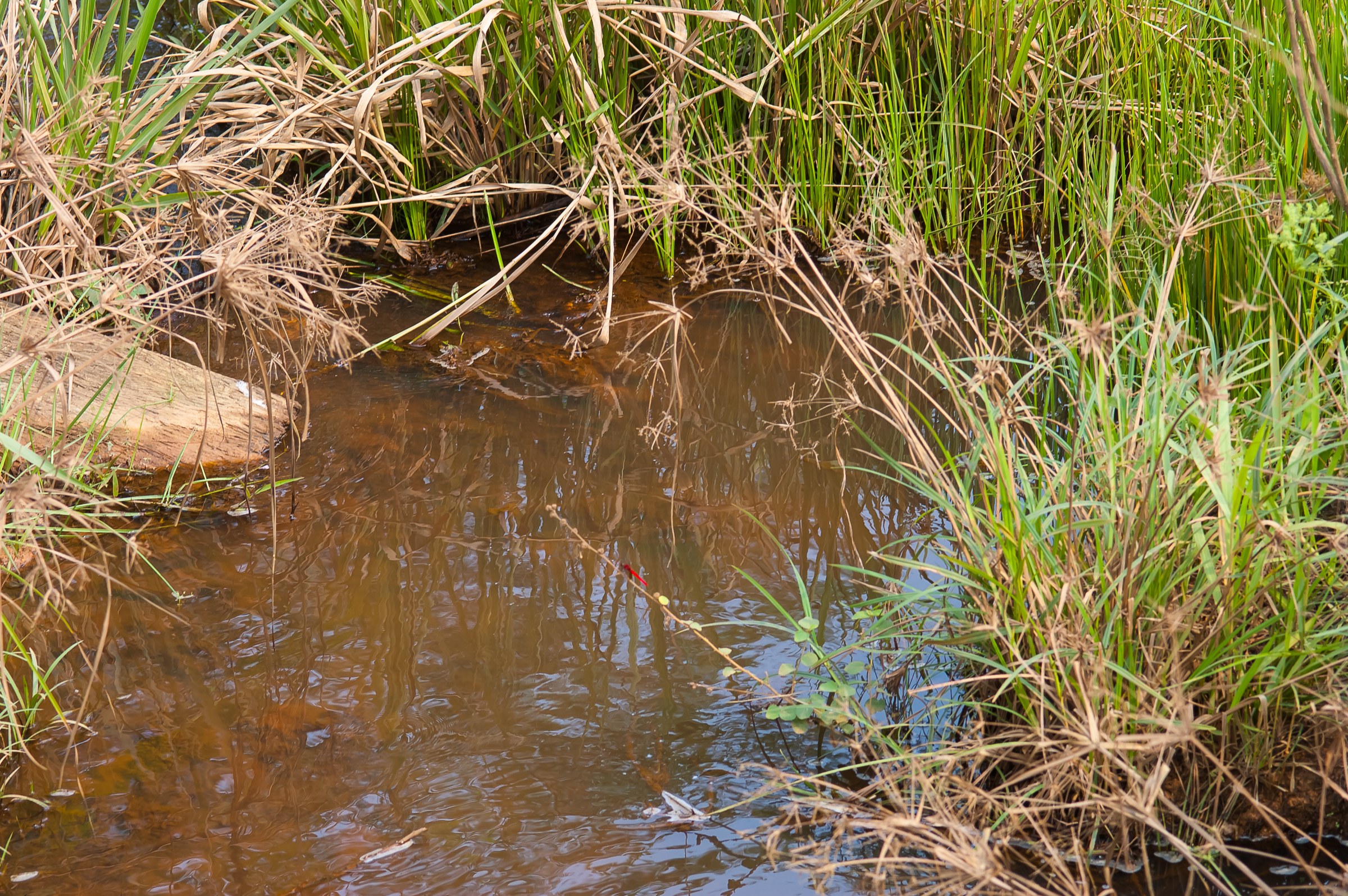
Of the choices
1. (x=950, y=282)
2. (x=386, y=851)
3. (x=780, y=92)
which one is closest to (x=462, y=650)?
(x=386, y=851)

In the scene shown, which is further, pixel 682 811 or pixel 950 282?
pixel 950 282

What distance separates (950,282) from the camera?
385 centimetres

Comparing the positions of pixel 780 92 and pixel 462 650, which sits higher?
pixel 780 92

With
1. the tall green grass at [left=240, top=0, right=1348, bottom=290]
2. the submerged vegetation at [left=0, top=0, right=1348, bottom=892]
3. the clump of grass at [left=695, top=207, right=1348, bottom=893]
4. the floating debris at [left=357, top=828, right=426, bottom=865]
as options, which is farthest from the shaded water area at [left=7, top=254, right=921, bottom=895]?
the tall green grass at [left=240, top=0, right=1348, bottom=290]

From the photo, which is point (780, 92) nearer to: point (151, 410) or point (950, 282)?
point (950, 282)

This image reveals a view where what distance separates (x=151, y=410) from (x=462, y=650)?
48.3 inches

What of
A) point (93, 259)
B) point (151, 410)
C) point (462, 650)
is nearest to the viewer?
point (462, 650)

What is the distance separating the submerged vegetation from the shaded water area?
0.16 metres

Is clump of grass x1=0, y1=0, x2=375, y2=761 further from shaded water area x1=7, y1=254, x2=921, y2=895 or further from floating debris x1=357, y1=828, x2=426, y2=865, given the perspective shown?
floating debris x1=357, y1=828, x2=426, y2=865

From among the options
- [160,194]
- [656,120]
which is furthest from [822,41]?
[160,194]

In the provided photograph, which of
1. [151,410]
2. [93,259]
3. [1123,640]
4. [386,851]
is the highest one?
[93,259]

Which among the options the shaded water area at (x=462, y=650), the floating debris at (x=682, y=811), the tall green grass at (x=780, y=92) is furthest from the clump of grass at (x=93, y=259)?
the floating debris at (x=682, y=811)

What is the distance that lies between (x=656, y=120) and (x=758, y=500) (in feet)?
5.88

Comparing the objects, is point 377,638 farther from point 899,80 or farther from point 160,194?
point 899,80
